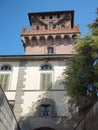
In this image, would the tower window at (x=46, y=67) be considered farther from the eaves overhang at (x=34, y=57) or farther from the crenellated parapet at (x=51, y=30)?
the crenellated parapet at (x=51, y=30)

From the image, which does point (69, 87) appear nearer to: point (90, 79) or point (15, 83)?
point (90, 79)

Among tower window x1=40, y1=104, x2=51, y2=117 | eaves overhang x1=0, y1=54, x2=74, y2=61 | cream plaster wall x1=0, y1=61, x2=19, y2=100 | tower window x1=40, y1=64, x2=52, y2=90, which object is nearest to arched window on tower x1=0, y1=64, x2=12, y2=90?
cream plaster wall x1=0, y1=61, x2=19, y2=100

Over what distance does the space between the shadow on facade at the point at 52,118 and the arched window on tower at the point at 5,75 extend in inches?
113

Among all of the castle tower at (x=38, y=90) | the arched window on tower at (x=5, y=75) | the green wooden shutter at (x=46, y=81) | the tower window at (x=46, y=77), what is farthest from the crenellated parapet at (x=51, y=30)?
the green wooden shutter at (x=46, y=81)

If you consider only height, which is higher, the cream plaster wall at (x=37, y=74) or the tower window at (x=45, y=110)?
the cream plaster wall at (x=37, y=74)

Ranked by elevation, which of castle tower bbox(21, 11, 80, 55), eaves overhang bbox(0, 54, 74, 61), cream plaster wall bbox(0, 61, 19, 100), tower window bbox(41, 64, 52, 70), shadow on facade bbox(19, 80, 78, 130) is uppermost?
castle tower bbox(21, 11, 80, 55)

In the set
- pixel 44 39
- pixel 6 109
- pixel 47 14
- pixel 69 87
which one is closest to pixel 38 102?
pixel 69 87

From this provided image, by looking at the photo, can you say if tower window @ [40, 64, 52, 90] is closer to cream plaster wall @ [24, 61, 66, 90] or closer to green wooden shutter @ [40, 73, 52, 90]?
green wooden shutter @ [40, 73, 52, 90]

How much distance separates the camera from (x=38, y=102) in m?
15.3

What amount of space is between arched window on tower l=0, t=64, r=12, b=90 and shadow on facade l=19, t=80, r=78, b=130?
288 centimetres

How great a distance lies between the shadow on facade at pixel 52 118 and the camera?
14.3 meters

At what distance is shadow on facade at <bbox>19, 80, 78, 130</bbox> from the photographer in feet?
46.8

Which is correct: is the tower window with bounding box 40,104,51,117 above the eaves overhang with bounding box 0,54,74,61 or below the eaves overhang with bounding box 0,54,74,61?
below

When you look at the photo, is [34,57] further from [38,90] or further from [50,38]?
[50,38]
